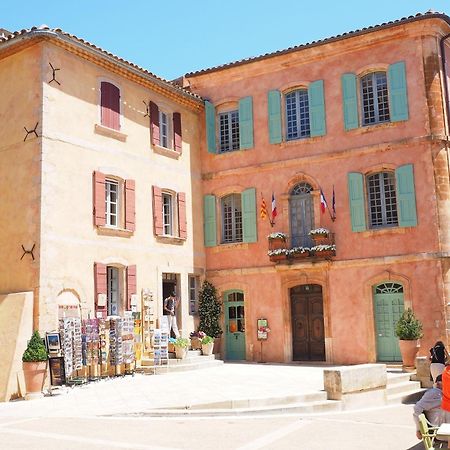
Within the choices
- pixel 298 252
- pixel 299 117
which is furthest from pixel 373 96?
pixel 298 252

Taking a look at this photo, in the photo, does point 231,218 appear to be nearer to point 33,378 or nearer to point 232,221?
point 232,221

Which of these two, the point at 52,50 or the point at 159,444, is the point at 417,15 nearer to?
the point at 52,50

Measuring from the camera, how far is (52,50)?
1584cm

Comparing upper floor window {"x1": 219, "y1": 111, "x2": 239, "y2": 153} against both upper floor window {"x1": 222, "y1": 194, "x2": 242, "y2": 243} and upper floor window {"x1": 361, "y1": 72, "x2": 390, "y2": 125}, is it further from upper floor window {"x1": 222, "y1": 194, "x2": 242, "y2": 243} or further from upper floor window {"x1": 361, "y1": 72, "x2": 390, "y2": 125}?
upper floor window {"x1": 361, "y1": 72, "x2": 390, "y2": 125}

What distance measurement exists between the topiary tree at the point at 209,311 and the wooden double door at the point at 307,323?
97.3 inches

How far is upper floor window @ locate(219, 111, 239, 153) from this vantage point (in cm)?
2106

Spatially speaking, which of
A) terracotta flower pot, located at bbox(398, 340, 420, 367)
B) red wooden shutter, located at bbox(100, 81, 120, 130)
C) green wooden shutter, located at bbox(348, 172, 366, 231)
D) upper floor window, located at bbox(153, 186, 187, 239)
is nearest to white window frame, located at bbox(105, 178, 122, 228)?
red wooden shutter, located at bbox(100, 81, 120, 130)

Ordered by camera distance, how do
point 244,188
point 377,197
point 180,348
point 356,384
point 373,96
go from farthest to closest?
point 244,188, point 373,96, point 377,197, point 180,348, point 356,384

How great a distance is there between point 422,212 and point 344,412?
300 inches

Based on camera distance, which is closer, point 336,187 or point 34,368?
point 34,368

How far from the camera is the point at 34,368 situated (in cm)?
1354

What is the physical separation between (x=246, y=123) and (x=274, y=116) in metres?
1.03

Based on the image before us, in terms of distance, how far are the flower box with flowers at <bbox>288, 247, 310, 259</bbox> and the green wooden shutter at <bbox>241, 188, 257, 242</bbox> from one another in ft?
4.80

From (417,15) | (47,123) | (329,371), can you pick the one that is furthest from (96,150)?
(417,15)
